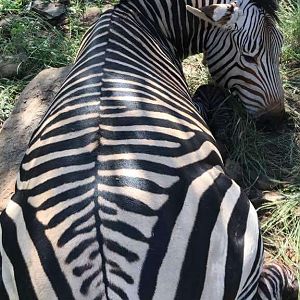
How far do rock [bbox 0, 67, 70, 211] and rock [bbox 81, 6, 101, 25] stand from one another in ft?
3.59

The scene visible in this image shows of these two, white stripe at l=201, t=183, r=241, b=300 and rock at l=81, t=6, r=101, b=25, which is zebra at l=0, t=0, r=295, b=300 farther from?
rock at l=81, t=6, r=101, b=25

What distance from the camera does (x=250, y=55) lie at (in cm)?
421

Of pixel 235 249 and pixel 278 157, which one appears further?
pixel 278 157

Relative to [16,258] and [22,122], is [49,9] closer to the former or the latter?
[22,122]

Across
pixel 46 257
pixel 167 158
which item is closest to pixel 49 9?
pixel 167 158

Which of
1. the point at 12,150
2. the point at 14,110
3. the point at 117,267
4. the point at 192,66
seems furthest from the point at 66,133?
the point at 192,66

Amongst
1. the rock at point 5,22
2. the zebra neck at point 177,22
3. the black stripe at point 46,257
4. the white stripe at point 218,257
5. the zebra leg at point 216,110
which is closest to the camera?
the black stripe at point 46,257

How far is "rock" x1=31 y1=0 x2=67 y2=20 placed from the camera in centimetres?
592

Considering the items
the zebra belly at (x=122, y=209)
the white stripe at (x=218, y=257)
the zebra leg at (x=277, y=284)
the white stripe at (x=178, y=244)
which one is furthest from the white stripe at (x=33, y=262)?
the zebra leg at (x=277, y=284)

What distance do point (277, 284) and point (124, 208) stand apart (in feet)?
3.88

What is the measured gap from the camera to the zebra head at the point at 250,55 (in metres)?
4.14

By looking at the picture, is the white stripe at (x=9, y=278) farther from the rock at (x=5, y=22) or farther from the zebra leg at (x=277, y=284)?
the rock at (x=5, y=22)

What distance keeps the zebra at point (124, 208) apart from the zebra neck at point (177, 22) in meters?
0.77

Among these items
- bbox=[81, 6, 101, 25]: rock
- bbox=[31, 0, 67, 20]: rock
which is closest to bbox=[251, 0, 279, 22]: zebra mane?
bbox=[81, 6, 101, 25]: rock
